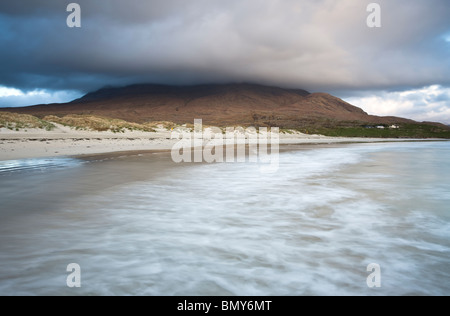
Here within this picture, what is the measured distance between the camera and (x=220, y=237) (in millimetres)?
4492

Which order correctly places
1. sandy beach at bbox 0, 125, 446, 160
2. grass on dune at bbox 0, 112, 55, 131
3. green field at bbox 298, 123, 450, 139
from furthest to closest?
green field at bbox 298, 123, 450, 139
grass on dune at bbox 0, 112, 55, 131
sandy beach at bbox 0, 125, 446, 160

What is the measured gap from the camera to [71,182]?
8.41 metres

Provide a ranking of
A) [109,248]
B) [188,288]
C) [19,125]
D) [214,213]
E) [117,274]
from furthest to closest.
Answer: [19,125], [214,213], [109,248], [117,274], [188,288]

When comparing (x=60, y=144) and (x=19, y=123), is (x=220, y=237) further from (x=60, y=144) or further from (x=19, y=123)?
(x=19, y=123)

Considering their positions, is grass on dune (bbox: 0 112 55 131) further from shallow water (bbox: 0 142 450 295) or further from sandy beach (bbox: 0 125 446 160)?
shallow water (bbox: 0 142 450 295)

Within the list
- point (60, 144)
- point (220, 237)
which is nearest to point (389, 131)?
point (60, 144)

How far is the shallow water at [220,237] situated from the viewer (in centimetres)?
308

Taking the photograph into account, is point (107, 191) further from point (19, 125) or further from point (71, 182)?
point (19, 125)

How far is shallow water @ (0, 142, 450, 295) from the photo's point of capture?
308cm

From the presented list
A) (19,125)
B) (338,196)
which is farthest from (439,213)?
(19,125)

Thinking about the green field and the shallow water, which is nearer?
the shallow water

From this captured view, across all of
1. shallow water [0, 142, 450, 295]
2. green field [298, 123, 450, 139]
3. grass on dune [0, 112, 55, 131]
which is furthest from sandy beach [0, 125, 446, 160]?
green field [298, 123, 450, 139]

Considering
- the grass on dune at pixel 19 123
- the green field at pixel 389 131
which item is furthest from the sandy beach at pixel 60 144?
the green field at pixel 389 131

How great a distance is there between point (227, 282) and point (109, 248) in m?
1.62
